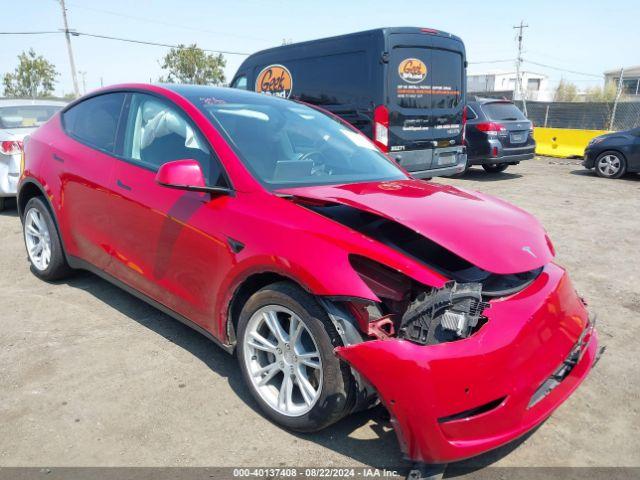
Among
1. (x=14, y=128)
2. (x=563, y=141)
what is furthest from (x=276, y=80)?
(x=563, y=141)

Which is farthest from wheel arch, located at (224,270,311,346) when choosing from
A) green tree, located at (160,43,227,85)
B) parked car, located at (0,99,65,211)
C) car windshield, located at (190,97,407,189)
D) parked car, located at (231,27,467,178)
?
green tree, located at (160,43,227,85)

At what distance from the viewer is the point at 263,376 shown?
2688 mm

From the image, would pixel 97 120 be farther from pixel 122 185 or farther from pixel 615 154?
pixel 615 154

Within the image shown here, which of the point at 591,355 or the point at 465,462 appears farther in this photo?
the point at 591,355

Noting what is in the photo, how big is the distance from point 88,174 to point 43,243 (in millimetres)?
1121

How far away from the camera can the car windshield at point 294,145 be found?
116 inches

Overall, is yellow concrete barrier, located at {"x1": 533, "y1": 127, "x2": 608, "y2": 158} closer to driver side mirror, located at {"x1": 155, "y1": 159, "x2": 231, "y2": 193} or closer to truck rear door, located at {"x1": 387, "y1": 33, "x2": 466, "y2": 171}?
truck rear door, located at {"x1": 387, "y1": 33, "x2": 466, "y2": 171}

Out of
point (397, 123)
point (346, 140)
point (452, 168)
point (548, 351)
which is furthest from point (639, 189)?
point (548, 351)

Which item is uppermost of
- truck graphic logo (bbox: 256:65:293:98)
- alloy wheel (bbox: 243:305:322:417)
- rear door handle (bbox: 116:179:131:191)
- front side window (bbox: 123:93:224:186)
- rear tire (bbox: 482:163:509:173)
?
truck graphic logo (bbox: 256:65:293:98)

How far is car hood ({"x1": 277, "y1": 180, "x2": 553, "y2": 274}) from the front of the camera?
2.29 meters

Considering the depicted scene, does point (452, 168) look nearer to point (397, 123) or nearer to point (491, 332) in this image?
point (397, 123)

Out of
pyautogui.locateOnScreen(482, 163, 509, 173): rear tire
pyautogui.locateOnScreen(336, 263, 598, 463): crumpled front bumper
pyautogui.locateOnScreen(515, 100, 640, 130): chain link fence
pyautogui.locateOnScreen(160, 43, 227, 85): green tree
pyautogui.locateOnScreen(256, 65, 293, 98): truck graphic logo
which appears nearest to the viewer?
pyautogui.locateOnScreen(336, 263, 598, 463): crumpled front bumper

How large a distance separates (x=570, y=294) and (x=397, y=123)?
17.0 feet

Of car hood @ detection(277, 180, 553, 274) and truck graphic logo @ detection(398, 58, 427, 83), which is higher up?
truck graphic logo @ detection(398, 58, 427, 83)
